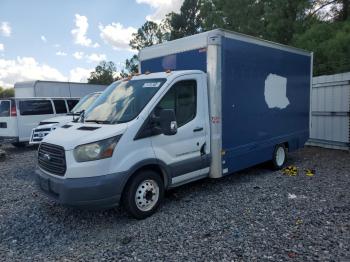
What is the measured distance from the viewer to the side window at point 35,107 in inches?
495

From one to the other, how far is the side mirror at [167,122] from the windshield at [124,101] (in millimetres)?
410

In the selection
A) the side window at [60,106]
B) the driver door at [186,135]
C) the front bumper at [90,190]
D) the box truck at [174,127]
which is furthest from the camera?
the side window at [60,106]

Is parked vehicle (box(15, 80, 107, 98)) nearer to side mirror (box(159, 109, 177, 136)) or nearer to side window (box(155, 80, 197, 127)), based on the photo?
side window (box(155, 80, 197, 127))

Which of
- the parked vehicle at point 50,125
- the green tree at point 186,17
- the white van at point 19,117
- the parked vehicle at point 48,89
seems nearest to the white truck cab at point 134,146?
the parked vehicle at point 50,125

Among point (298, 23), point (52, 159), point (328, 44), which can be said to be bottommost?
point (52, 159)

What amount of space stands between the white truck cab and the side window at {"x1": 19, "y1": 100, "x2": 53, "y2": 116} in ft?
26.5

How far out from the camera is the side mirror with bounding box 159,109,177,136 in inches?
186

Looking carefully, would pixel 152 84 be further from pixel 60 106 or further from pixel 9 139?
pixel 60 106

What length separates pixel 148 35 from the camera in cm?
Answer: 4584

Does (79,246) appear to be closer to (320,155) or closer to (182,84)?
(182,84)

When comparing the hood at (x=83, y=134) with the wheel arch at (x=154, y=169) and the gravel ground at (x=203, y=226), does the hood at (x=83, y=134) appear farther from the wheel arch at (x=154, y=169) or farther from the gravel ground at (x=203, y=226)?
the gravel ground at (x=203, y=226)

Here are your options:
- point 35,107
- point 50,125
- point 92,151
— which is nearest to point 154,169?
point 92,151

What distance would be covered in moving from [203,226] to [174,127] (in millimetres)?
1530

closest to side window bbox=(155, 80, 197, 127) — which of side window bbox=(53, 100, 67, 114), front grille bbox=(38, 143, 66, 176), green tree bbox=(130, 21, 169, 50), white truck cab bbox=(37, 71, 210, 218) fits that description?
white truck cab bbox=(37, 71, 210, 218)
